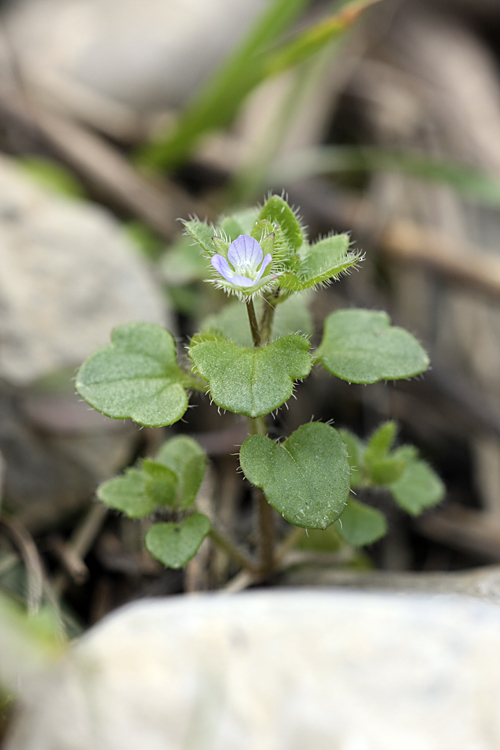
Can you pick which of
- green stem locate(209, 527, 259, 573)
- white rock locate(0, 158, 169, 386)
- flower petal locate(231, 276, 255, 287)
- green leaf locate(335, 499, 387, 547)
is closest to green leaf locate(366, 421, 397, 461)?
green leaf locate(335, 499, 387, 547)

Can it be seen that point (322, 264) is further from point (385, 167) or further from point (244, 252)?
point (385, 167)

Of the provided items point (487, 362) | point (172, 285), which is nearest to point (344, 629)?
point (172, 285)

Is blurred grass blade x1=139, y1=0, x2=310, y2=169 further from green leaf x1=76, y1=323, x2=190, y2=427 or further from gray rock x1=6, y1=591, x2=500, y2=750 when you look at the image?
gray rock x1=6, y1=591, x2=500, y2=750

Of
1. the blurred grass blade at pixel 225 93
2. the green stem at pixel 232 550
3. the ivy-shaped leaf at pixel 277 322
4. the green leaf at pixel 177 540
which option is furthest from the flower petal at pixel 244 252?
the blurred grass blade at pixel 225 93

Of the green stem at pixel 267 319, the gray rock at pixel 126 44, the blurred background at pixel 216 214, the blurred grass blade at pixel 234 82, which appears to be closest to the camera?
the green stem at pixel 267 319

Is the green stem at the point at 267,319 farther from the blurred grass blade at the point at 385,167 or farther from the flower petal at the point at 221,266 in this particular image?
the blurred grass blade at the point at 385,167
